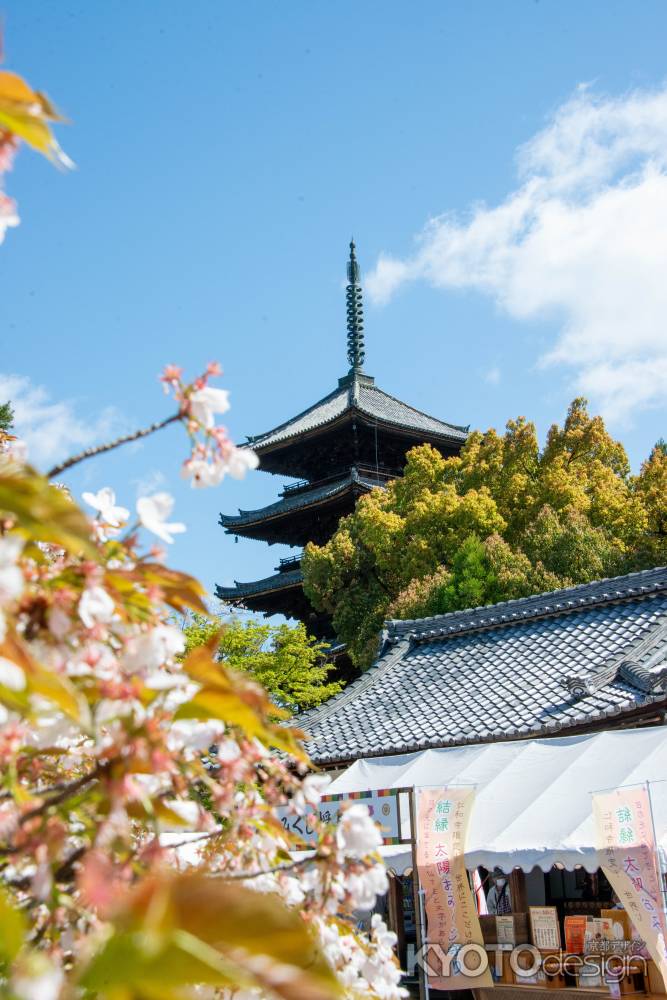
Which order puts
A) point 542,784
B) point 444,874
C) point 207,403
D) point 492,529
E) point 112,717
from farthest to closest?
point 492,529
point 542,784
point 444,874
point 207,403
point 112,717

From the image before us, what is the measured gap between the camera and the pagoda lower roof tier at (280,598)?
24.8m

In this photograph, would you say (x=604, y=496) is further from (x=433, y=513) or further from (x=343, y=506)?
(x=343, y=506)

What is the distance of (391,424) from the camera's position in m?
25.4

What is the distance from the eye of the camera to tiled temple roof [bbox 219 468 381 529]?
24.2 meters

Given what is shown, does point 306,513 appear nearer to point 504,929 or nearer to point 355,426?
point 355,426

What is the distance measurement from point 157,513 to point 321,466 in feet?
85.8

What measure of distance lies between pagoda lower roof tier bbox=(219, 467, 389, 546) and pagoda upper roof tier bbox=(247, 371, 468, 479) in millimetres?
1199

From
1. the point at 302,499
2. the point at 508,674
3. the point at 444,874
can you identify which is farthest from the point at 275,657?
the point at 302,499

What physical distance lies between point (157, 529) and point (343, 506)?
23.9 meters

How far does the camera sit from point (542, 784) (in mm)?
8156

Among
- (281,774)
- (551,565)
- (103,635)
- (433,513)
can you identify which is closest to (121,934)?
(103,635)

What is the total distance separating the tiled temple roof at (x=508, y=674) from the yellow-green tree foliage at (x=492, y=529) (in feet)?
16.1

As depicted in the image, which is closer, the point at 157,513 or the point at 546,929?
the point at 157,513

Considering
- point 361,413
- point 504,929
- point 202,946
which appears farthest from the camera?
point 361,413
